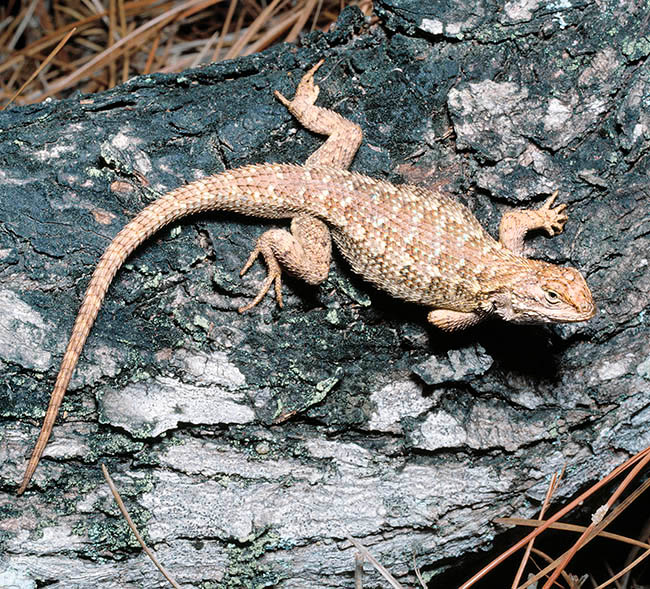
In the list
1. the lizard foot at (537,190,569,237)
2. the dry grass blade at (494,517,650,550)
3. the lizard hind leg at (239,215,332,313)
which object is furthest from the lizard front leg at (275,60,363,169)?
the dry grass blade at (494,517,650,550)

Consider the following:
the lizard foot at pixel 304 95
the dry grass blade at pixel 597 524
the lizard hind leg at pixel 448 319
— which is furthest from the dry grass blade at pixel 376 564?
the lizard foot at pixel 304 95

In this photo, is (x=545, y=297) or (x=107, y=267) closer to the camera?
(x=107, y=267)

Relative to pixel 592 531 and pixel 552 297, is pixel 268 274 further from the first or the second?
pixel 592 531

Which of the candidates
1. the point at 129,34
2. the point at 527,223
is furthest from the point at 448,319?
the point at 129,34

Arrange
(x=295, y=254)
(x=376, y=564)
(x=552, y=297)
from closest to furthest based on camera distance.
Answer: (x=376, y=564), (x=552, y=297), (x=295, y=254)

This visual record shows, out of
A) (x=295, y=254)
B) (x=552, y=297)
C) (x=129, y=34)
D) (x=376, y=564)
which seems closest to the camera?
(x=376, y=564)

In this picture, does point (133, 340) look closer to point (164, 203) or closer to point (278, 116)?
point (164, 203)

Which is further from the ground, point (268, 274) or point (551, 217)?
point (551, 217)

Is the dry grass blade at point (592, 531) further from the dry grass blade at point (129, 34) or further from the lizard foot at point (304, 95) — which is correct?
the dry grass blade at point (129, 34)

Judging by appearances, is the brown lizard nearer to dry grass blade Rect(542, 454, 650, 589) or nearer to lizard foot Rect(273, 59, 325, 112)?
lizard foot Rect(273, 59, 325, 112)
